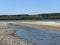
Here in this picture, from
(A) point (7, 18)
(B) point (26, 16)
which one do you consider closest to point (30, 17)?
(B) point (26, 16)

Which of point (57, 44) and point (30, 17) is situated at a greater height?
point (57, 44)

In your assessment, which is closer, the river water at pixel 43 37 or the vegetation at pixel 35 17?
the river water at pixel 43 37

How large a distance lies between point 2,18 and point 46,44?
14671 cm

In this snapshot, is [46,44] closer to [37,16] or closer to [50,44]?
[50,44]

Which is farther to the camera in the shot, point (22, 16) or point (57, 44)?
point (22, 16)

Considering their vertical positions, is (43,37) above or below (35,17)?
above

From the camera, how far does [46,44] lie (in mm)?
27703

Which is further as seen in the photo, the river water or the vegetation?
the vegetation

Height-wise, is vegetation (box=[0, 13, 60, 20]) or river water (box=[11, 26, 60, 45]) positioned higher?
river water (box=[11, 26, 60, 45])

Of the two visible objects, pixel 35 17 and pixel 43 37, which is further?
pixel 35 17

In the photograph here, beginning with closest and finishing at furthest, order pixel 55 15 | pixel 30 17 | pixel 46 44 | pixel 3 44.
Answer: pixel 3 44, pixel 46 44, pixel 55 15, pixel 30 17

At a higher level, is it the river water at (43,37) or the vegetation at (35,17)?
the river water at (43,37)

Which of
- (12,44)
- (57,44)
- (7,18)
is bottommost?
(7,18)

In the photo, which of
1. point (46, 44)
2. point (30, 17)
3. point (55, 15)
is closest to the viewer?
point (46, 44)
